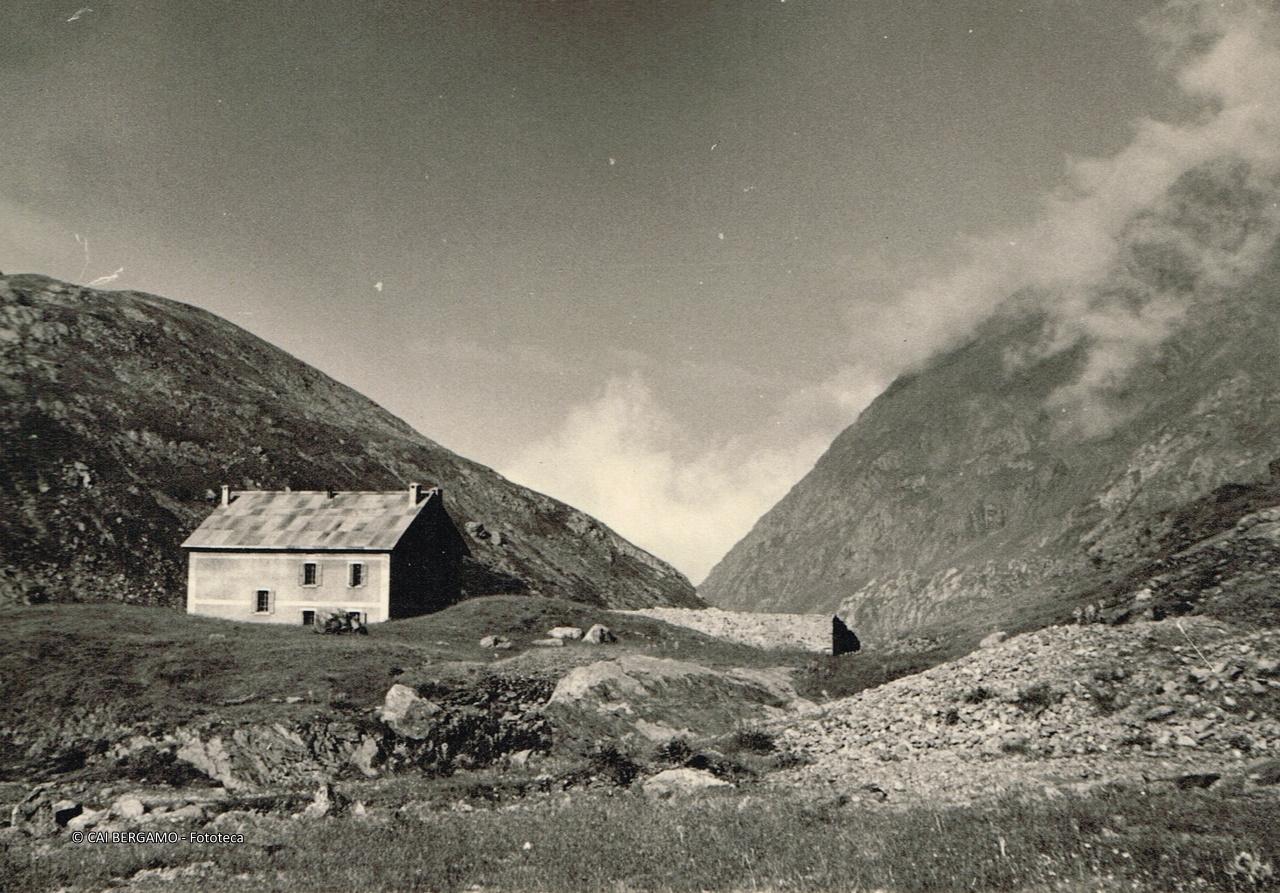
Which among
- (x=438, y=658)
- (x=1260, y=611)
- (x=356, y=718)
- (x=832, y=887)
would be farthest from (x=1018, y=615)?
(x=832, y=887)

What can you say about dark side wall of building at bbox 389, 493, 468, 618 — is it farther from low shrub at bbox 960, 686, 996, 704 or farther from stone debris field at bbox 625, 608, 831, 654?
low shrub at bbox 960, 686, 996, 704

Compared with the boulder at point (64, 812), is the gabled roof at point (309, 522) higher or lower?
higher

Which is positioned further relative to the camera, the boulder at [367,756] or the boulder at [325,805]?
the boulder at [367,756]

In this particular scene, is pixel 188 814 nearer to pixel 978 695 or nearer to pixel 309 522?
pixel 978 695

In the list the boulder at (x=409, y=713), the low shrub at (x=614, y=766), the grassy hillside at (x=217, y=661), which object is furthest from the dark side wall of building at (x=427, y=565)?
the low shrub at (x=614, y=766)

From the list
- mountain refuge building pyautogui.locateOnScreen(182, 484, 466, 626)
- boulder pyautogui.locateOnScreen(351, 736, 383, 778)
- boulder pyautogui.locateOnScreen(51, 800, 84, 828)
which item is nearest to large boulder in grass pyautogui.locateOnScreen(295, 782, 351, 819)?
boulder pyautogui.locateOnScreen(51, 800, 84, 828)

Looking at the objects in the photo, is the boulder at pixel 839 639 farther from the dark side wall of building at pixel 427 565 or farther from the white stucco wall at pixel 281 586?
the white stucco wall at pixel 281 586
